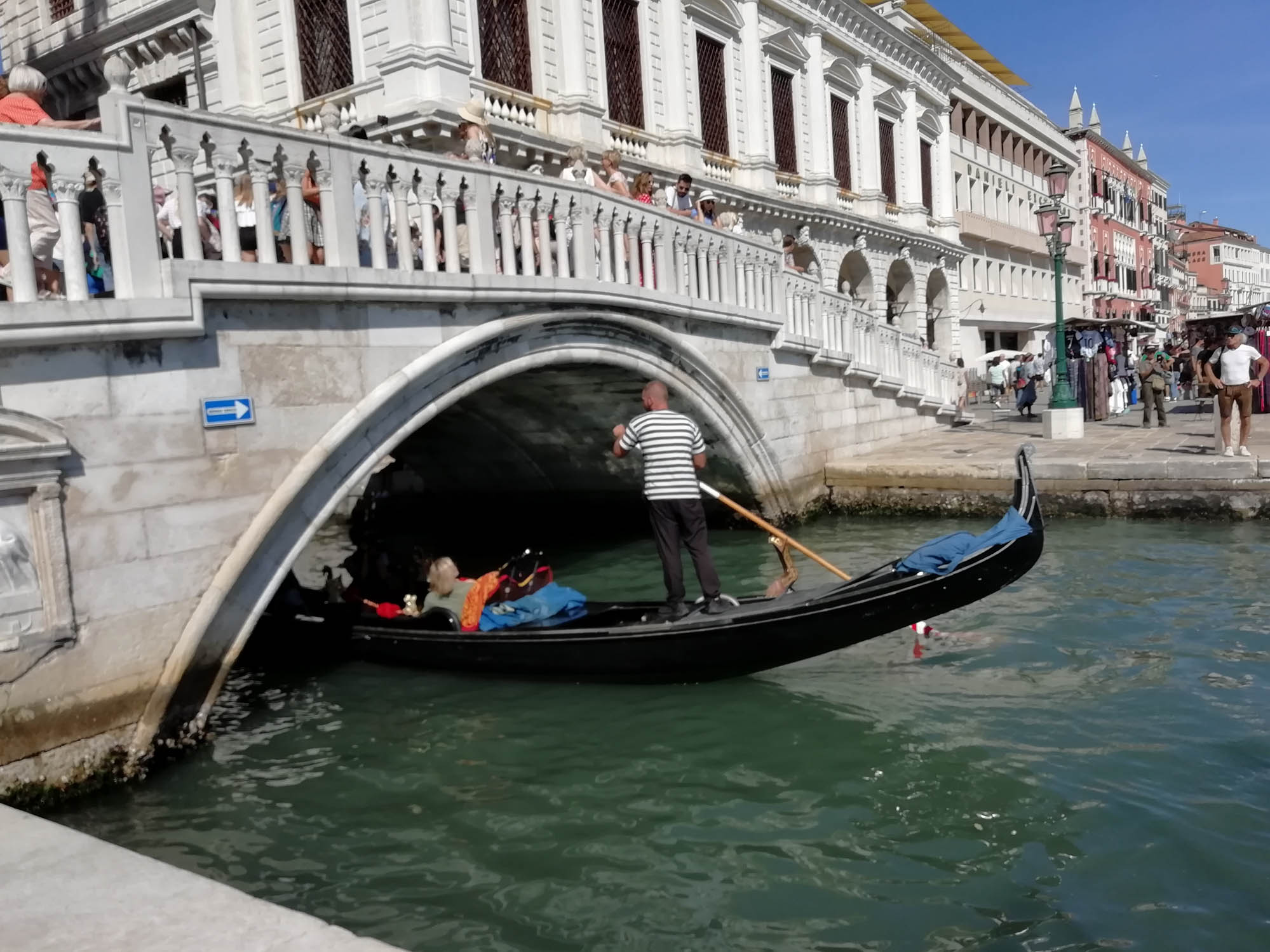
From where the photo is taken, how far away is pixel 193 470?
372 centimetres

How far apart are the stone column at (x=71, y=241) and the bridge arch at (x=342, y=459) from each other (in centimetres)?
100

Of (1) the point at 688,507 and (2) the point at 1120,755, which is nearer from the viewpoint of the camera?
(2) the point at 1120,755

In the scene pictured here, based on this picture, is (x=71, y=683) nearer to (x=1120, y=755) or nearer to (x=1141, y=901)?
(x=1141, y=901)

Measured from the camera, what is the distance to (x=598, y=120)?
10539mm

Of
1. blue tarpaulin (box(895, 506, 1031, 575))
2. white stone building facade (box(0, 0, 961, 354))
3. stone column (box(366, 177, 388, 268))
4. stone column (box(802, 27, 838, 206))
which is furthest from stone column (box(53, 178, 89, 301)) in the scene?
stone column (box(802, 27, 838, 206))

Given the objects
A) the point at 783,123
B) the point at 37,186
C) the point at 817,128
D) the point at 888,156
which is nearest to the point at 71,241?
the point at 37,186

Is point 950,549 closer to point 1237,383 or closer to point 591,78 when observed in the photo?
point 1237,383

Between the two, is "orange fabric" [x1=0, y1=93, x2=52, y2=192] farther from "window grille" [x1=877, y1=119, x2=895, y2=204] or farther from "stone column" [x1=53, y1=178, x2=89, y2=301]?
"window grille" [x1=877, y1=119, x2=895, y2=204]

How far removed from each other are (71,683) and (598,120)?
8402 mm

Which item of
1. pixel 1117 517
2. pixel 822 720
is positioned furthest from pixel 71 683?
pixel 1117 517

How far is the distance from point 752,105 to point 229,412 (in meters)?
11.1

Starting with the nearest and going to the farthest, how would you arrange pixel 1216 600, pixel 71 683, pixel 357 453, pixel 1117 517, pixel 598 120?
1. pixel 71 683
2. pixel 357 453
3. pixel 1216 600
4. pixel 1117 517
5. pixel 598 120

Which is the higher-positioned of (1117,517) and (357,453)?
(357,453)

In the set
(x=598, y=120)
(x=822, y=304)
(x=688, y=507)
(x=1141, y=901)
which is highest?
(x=598, y=120)
